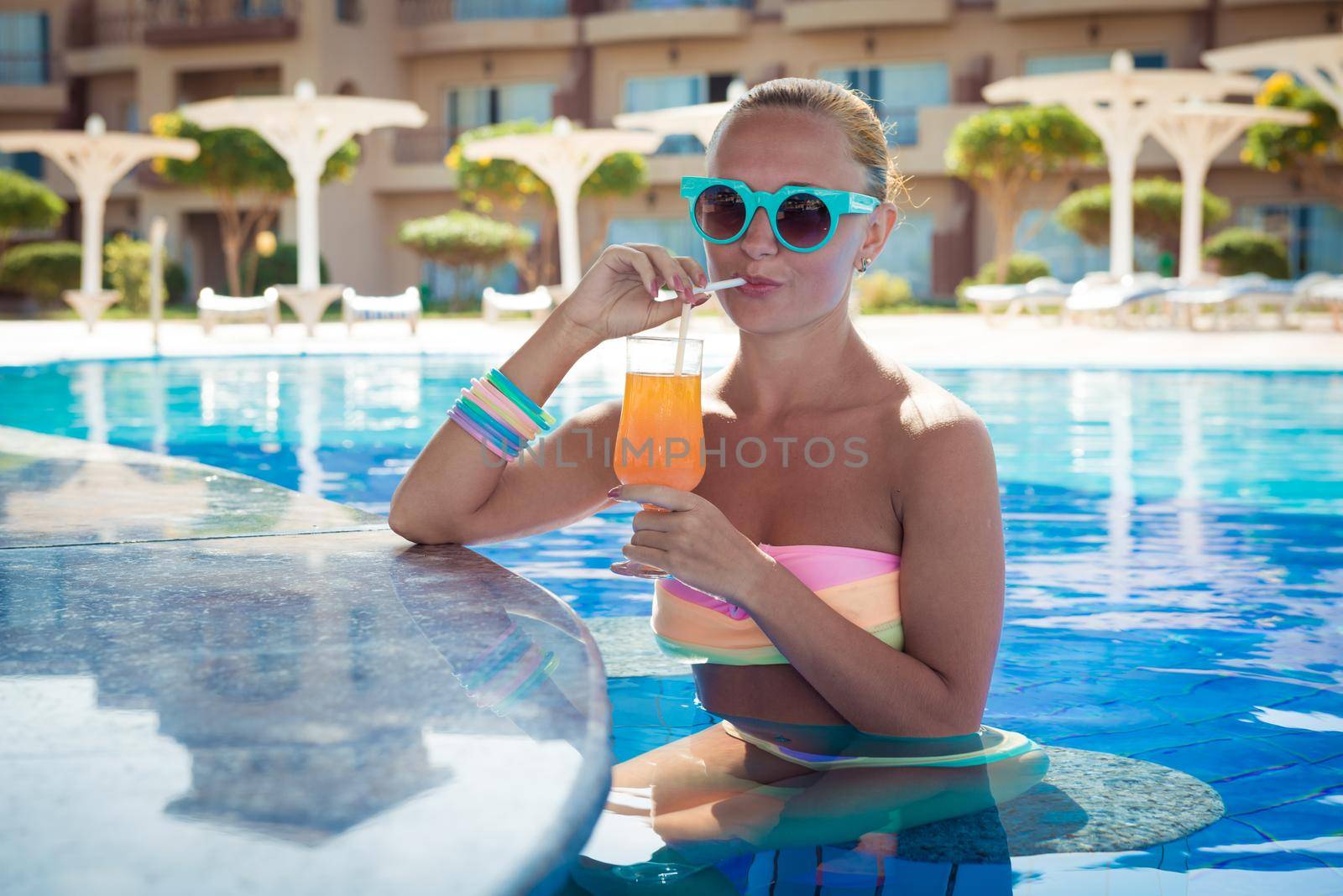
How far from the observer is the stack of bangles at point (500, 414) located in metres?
2.04

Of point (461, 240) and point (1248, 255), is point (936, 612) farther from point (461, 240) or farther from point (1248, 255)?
point (461, 240)

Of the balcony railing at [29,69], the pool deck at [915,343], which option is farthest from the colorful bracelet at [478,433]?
the balcony railing at [29,69]

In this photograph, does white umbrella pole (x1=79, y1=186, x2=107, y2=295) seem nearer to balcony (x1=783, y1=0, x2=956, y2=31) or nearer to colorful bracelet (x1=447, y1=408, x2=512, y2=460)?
balcony (x1=783, y1=0, x2=956, y2=31)

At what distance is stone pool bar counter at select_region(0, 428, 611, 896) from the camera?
875 millimetres

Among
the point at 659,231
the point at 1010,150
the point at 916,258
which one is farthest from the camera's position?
the point at 659,231

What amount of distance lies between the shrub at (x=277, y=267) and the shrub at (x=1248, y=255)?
1494 centimetres

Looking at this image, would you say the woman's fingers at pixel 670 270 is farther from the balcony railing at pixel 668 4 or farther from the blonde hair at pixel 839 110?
the balcony railing at pixel 668 4

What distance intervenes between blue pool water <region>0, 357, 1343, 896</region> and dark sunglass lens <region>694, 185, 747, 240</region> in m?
0.82

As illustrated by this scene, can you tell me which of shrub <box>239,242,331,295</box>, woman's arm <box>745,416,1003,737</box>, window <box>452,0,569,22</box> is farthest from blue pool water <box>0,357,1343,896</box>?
window <box>452,0,569,22</box>

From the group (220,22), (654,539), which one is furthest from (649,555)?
(220,22)

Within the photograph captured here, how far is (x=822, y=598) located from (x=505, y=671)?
23.3 inches

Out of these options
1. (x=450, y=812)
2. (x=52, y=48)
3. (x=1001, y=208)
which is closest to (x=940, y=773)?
(x=450, y=812)

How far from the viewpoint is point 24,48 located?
29.9 metres

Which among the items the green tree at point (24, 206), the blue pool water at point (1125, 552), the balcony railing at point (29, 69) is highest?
the balcony railing at point (29, 69)
